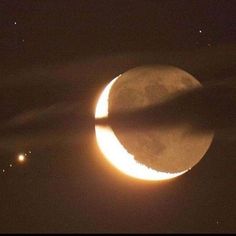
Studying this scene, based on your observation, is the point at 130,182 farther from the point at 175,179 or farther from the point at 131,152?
the point at 131,152

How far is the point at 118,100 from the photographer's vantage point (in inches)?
565

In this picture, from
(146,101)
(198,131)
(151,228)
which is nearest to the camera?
(146,101)

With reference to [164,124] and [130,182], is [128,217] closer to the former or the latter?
[130,182]

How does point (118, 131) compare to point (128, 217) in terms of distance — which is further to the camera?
point (128, 217)

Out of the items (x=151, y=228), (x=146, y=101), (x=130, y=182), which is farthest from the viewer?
(x=130, y=182)

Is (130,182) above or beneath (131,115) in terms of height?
above

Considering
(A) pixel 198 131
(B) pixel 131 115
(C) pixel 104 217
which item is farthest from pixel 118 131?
(C) pixel 104 217

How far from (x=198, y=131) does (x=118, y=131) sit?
2.74 meters

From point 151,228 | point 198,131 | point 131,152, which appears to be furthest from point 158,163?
point 151,228

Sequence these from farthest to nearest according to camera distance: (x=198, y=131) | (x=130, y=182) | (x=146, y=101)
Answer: (x=130, y=182), (x=198, y=131), (x=146, y=101)

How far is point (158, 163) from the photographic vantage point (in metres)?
14.6

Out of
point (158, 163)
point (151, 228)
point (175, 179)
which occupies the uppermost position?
point (175, 179)

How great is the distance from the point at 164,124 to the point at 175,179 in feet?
18.3

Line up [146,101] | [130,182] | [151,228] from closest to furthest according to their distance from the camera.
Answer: [146,101] → [151,228] → [130,182]
